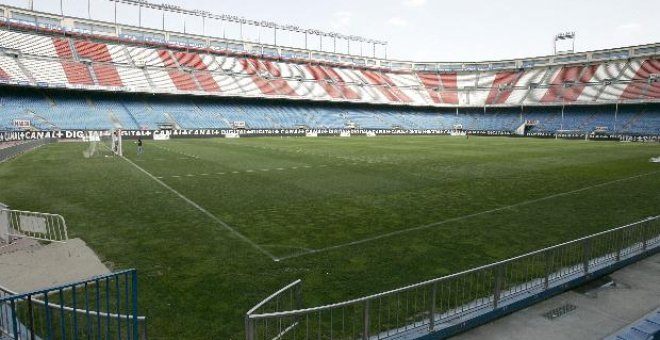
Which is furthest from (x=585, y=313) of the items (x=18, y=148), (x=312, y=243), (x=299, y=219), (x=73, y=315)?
(x=18, y=148)

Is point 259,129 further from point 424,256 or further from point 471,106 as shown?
point 424,256

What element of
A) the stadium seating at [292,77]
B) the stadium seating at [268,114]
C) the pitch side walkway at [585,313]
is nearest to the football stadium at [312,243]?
the pitch side walkway at [585,313]

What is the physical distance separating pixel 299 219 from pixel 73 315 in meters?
8.25

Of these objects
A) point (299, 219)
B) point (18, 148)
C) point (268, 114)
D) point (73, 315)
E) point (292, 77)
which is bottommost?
point (299, 219)

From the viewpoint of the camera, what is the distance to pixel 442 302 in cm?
762

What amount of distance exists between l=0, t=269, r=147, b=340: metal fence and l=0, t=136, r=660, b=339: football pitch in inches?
23.5

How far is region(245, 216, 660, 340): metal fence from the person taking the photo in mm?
6273

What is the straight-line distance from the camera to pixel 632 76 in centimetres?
7488

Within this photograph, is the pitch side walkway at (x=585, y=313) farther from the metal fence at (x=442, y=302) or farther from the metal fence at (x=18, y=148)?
the metal fence at (x=18, y=148)

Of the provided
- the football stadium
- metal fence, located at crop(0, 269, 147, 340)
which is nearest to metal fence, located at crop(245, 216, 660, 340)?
the football stadium

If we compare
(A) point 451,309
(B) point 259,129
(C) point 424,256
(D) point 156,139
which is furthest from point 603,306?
(B) point 259,129

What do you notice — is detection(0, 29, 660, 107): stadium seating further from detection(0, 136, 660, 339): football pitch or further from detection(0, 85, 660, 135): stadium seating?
detection(0, 136, 660, 339): football pitch

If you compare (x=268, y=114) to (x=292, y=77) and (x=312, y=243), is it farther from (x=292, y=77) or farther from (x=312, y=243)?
(x=312, y=243)

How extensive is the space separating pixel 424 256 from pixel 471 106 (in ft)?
294
